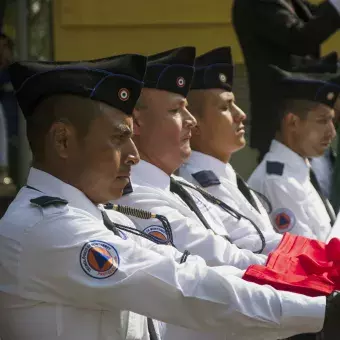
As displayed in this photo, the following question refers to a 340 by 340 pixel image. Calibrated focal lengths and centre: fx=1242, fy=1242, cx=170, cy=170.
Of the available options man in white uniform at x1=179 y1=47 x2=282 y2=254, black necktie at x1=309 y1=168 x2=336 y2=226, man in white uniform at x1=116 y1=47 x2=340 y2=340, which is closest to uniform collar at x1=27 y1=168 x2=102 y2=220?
man in white uniform at x1=116 y1=47 x2=340 y2=340

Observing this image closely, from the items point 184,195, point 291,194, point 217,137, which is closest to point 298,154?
point 291,194

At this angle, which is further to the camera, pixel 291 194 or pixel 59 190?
pixel 291 194

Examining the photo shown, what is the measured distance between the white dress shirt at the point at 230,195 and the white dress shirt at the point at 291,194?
34 centimetres

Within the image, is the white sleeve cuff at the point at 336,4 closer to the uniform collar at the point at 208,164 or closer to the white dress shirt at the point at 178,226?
the uniform collar at the point at 208,164

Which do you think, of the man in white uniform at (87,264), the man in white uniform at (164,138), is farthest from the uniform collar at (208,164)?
the man in white uniform at (87,264)

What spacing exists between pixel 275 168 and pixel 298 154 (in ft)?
0.86

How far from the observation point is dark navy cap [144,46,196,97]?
442cm

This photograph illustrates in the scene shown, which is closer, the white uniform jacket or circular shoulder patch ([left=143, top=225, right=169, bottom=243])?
the white uniform jacket

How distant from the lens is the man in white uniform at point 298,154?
18.7 feet

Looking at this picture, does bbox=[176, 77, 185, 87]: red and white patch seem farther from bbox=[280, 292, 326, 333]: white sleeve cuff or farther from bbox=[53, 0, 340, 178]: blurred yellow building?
bbox=[53, 0, 340, 178]: blurred yellow building

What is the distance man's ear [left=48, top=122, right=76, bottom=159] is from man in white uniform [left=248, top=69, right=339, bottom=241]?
2466mm

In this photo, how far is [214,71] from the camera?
513 cm

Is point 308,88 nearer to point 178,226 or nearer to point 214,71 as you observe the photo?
point 214,71

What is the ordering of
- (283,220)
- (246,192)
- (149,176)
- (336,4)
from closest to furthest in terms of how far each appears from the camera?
(149,176)
(246,192)
(283,220)
(336,4)
